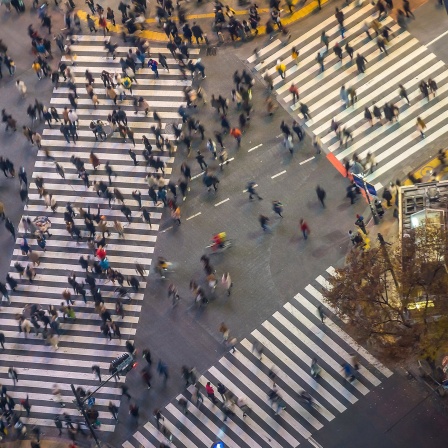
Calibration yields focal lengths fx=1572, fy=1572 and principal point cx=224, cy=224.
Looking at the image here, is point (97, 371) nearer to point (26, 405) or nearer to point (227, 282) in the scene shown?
point (26, 405)

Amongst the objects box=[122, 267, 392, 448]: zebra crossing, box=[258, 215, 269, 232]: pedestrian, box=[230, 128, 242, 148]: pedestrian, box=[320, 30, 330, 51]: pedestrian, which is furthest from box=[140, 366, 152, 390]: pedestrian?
box=[320, 30, 330, 51]: pedestrian

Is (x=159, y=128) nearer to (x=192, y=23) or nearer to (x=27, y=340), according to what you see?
(x=192, y=23)

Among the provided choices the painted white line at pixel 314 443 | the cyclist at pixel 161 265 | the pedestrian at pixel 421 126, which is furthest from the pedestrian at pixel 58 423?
the pedestrian at pixel 421 126

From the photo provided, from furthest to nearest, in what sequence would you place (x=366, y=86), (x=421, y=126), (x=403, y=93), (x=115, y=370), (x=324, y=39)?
1. (x=324, y=39)
2. (x=366, y=86)
3. (x=403, y=93)
4. (x=421, y=126)
5. (x=115, y=370)

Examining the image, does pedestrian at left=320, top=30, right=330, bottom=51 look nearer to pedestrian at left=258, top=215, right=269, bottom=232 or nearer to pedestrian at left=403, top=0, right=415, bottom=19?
pedestrian at left=403, top=0, right=415, bottom=19

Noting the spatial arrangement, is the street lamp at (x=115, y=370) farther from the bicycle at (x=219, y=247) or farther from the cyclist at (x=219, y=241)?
the cyclist at (x=219, y=241)

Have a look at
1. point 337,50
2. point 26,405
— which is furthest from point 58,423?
point 337,50
